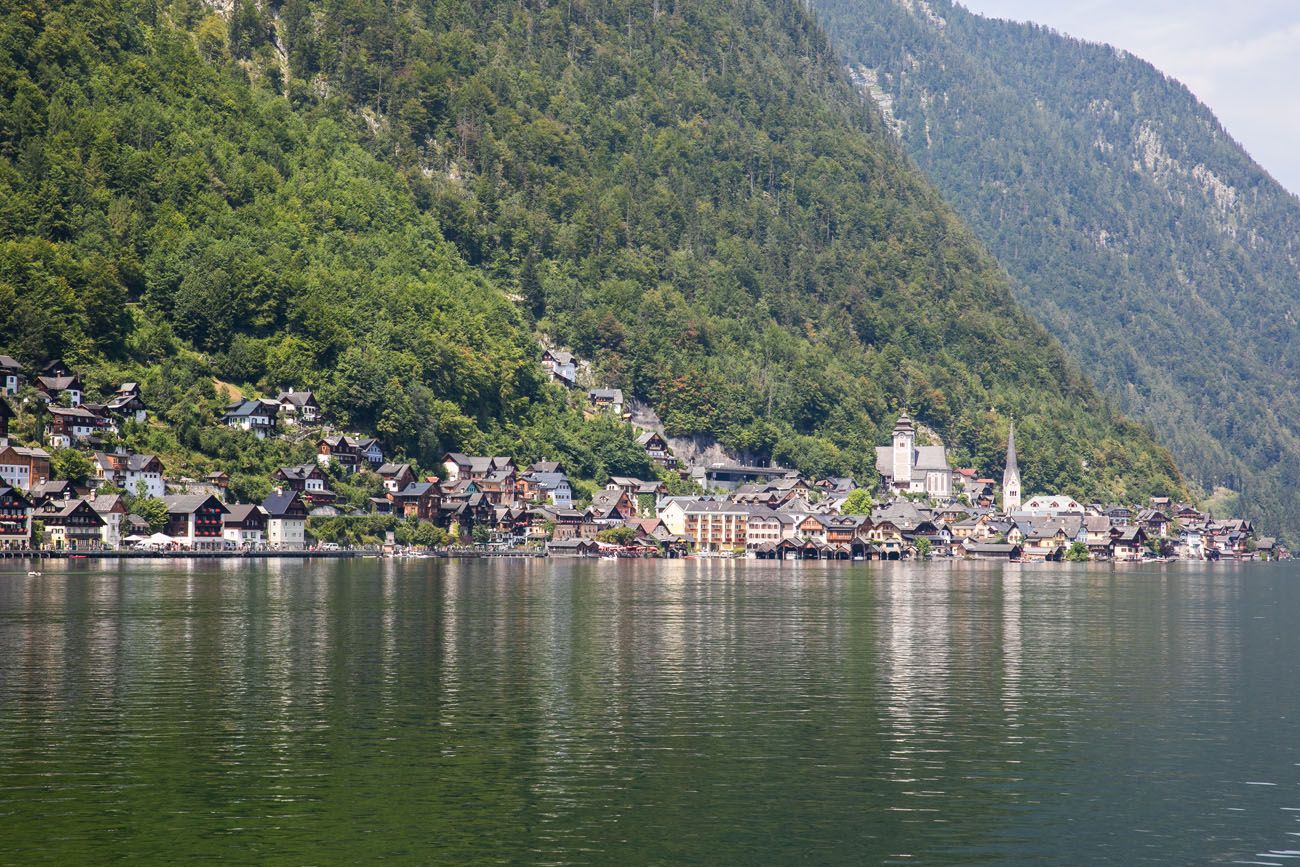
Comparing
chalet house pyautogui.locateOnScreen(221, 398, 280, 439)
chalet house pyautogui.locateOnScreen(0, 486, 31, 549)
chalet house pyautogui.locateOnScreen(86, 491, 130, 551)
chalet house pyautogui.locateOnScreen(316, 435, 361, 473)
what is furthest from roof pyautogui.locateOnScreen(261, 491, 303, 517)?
chalet house pyautogui.locateOnScreen(0, 486, 31, 549)

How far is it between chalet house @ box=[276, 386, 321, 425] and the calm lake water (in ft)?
307

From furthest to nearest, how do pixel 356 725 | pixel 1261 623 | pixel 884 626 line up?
1. pixel 1261 623
2. pixel 884 626
3. pixel 356 725

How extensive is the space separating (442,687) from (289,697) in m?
5.19

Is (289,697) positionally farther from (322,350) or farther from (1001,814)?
(322,350)

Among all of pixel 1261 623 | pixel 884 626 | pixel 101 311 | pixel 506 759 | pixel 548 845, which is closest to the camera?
pixel 548 845

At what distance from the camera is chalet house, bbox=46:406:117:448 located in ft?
491

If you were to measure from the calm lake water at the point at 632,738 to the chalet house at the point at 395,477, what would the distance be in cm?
9425

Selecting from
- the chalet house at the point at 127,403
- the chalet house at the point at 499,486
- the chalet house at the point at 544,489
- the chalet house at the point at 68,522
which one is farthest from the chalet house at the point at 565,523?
the chalet house at the point at 68,522

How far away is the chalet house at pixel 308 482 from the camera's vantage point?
533 feet

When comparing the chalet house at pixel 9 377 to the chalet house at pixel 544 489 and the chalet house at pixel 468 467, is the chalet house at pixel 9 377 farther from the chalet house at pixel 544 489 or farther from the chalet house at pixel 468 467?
the chalet house at pixel 544 489

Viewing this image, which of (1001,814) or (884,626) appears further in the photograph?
(884,626)

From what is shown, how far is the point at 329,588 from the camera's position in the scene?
10019cm

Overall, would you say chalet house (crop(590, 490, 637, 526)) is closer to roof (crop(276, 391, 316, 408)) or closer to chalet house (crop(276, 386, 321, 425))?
chalet house (crop(276, 386, 321, 425))

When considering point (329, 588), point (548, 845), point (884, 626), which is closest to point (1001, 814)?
point (548, 845)
